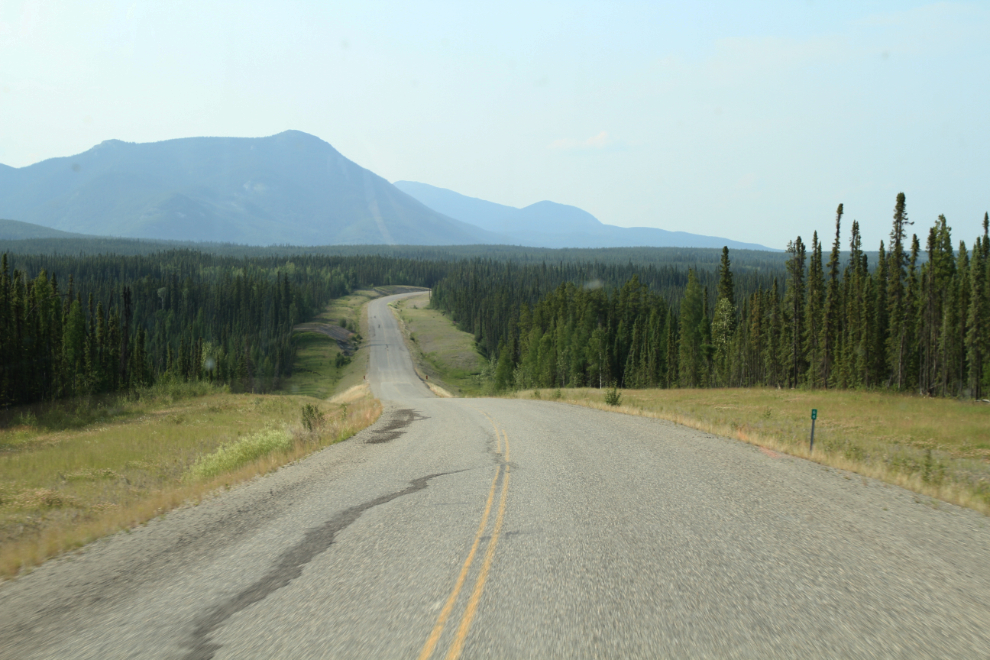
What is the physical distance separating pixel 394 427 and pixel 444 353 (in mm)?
97186

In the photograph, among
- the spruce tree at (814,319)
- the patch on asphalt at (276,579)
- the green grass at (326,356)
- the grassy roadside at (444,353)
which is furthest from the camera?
the grassy roadside at (444,353)

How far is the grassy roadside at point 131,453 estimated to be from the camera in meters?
9.56

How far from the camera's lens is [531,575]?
20.7 feet

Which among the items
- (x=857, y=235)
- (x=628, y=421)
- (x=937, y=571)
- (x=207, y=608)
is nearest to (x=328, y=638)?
(x=207, y=608)

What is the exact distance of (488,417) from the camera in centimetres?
2500

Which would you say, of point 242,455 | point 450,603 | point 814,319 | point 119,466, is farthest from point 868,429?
point 814,319

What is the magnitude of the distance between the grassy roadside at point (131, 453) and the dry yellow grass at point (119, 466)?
0.04 m

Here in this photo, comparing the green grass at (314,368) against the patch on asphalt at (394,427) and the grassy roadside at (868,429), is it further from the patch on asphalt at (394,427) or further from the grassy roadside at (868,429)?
the patch on asphalt at (394,427)

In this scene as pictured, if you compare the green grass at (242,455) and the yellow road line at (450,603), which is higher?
the yellow road line at (450,603)

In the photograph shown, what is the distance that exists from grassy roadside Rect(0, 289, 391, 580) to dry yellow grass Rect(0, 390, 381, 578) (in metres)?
0.04

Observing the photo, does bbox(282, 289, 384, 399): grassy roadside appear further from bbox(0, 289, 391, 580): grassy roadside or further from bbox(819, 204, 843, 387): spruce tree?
bbox(819, 204, 843, 387): spruce tree

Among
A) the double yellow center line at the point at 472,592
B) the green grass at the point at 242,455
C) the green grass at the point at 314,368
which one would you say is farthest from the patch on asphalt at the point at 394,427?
the green grass at the point at 314,368

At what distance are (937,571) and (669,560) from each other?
275 centimetres

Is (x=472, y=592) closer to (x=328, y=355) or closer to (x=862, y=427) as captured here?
(x=862, y=427)
